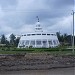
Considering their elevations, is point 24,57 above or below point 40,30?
below

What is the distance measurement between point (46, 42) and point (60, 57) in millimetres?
42884

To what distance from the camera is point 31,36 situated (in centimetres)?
8756

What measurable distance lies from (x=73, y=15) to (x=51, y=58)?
14799 mm

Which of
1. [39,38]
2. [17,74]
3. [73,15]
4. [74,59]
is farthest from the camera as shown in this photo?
[39,38]

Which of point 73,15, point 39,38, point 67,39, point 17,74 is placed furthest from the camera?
point 67,39

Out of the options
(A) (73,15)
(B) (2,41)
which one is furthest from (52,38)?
(B) (2,41)

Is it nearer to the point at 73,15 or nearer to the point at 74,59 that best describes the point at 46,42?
the point at 73,15

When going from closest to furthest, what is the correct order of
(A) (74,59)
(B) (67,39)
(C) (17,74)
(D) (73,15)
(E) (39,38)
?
(C) (17,74)
(A) (74,59)
(D) (73,15)
(E) (39,38)
(B) (67,39)

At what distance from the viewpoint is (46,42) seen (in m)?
86.4

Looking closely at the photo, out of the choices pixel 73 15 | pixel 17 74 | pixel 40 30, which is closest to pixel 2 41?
pixel 40 30

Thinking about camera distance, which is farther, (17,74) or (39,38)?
(39,38)

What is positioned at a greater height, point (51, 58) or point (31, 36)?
point (31, 36)

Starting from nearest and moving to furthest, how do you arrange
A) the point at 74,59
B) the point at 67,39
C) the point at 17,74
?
the point at 17,74, the point at 74,59, the point at 67,39

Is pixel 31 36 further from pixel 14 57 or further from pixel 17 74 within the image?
pixel 17 74
